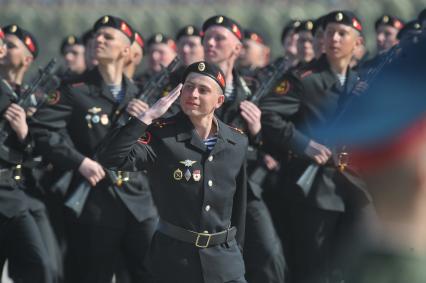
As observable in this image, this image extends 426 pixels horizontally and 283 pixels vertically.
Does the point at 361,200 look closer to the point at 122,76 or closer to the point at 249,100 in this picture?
the point at 249,100

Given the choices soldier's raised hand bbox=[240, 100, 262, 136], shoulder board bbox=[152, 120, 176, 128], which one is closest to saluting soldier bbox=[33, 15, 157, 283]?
soldier's raised hand bbox=[240, 100, 262, 136]

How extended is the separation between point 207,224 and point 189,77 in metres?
0.91

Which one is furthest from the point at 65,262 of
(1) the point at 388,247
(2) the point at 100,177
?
(1) the point at 388,247

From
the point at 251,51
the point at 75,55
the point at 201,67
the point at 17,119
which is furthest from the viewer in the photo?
the point at 75,55

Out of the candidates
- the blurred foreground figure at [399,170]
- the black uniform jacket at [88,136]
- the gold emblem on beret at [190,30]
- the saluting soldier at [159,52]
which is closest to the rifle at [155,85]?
the black uniform jacket at [88,136]

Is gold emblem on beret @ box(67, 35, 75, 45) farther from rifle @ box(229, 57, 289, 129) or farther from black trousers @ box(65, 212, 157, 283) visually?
black trousers @ box(65, 212, 157, 283)

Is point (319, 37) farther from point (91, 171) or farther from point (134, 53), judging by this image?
point (91, 171)

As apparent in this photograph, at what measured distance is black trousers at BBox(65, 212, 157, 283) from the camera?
962cm

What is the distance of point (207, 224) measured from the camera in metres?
7.61

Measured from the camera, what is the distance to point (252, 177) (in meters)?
9.94

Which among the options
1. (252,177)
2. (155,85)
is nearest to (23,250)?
(155,85)

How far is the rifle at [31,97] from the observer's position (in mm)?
9469

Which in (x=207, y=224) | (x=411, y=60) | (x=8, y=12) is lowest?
(x=8, y=12)

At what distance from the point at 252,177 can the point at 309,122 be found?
628 mm
